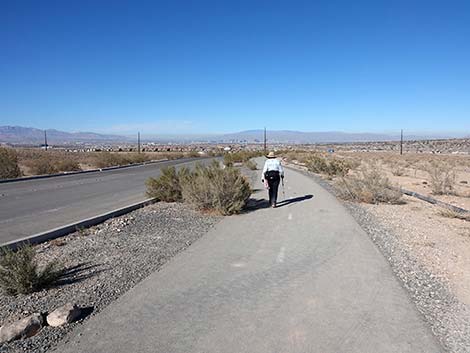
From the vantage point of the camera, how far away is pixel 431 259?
801 centimetres

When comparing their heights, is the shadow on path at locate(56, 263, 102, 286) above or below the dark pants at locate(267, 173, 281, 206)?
below

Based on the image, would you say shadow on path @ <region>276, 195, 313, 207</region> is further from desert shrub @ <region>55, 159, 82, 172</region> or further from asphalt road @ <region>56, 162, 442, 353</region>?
desert shrub @ <region>55, 159, 82, 172</region>

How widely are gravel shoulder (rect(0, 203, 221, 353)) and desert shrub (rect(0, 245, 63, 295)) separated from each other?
15 cm

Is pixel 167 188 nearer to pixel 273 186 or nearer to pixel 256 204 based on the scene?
pixel 256 204

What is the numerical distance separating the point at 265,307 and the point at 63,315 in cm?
243

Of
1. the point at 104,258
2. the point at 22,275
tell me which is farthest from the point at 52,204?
the point at 22,275

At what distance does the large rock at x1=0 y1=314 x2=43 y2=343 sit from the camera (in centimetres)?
452

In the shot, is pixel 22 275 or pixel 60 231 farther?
pixel 60 231

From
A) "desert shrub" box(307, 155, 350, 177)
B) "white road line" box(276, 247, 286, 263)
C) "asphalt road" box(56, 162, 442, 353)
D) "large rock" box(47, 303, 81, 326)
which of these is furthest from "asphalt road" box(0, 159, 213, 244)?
"desert shrub" box(307, 155, 350, 177)

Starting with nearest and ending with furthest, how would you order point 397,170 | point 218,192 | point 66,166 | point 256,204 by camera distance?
point 218,192
point 256,204
point 397,170
point 66,166

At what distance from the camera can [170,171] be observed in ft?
55.4

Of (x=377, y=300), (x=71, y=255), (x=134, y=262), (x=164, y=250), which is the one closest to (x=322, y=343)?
(x=377, y=300)

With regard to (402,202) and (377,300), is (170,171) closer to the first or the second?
(402,202)

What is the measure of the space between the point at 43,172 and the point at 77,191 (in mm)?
16218
